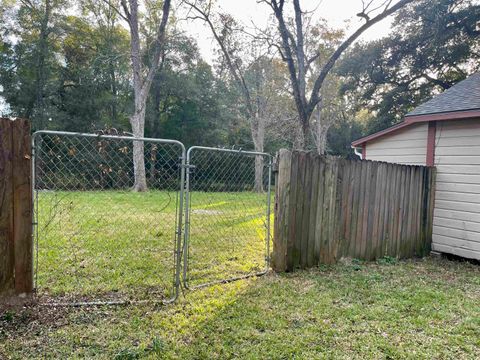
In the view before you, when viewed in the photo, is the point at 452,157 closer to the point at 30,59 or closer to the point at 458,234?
the point at 458,234

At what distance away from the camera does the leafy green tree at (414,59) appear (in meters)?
12.8

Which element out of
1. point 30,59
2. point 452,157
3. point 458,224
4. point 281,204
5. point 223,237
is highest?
point 30,59

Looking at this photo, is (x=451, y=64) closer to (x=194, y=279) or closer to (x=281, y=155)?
(x=281, y=155)

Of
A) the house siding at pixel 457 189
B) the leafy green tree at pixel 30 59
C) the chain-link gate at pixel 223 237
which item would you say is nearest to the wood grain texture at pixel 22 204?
the chain-link gate at pixel 223 237

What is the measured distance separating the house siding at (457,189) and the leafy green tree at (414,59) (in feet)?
36.5

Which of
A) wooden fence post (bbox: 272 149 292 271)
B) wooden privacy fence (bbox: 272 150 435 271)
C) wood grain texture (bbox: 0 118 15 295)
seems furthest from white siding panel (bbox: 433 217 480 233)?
wood grain texture (bbox: 0 118 15 295)

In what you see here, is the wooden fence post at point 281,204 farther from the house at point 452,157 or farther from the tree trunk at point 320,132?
the tree trunk at point 320,132

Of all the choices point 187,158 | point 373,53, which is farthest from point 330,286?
point 373,53

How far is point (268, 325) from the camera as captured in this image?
2.48 m

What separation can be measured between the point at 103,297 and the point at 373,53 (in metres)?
15.7

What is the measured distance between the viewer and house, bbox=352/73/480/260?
14.7 feet

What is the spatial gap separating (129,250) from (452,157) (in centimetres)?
490

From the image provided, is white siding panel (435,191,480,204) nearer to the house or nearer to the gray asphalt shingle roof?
the house

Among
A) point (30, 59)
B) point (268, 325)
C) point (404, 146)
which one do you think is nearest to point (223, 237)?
point (268, 325)
